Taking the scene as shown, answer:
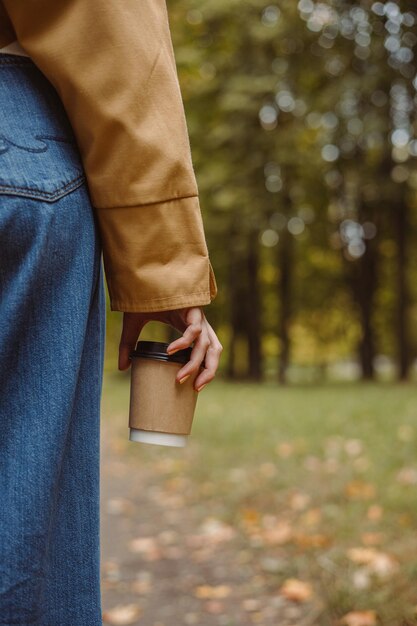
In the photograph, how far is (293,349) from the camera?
3275 centimetres

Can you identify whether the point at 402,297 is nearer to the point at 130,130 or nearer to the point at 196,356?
the point at 196,356

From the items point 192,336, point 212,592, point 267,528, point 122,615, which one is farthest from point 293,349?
point 192,336


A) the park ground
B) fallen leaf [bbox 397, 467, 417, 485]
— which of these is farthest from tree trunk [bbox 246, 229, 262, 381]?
fallen leaf [bbox 397, 467, 417, 485]

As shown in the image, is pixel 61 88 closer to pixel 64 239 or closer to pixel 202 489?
pixel 64 239

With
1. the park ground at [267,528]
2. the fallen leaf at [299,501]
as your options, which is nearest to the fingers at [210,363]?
the park ground at [267,528]

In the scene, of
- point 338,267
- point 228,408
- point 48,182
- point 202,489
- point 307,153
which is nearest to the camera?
point 48,182

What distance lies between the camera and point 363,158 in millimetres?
18141

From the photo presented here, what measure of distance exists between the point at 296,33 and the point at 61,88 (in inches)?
606

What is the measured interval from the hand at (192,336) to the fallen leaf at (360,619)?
1671mm

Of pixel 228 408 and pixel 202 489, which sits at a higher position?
pixel 202 489

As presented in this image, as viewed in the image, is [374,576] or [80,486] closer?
[80,486]

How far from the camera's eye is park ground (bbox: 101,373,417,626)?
3.12 meters

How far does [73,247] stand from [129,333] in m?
0.27

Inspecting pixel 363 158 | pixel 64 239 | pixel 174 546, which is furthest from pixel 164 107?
pixel 363 158
